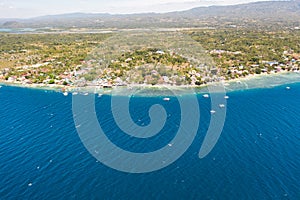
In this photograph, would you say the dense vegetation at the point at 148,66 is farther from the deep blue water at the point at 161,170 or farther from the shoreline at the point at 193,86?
the deep blue water at the point at 161,170

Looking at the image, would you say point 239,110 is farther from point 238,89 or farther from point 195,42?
point 195,42

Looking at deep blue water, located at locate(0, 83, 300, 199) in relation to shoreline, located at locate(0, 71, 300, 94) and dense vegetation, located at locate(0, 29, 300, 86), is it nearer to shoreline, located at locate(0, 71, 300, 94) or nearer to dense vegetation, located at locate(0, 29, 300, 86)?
shoreline, located at locate(0, 71, 300, 94)

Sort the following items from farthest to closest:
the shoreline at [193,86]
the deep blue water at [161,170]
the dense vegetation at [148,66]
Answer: the dense vegetation at [148,66] < the shoreline at [193,86] < the deep blue water at [161,170]

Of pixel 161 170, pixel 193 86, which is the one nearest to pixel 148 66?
pixel 193 86

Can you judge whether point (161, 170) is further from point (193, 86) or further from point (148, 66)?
point (148, 66)

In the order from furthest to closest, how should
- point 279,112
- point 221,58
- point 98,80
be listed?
point 221,58 < point 98,80 < point 279,112

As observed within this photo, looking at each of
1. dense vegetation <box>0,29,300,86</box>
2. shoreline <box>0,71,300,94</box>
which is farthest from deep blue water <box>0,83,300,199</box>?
dense vegetation <box>0,29,300,86</box>

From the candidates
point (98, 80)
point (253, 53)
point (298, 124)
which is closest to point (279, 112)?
point (298, 124)

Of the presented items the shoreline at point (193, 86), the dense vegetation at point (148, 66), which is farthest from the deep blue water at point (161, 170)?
the dense vegetation at point (148, 66)
